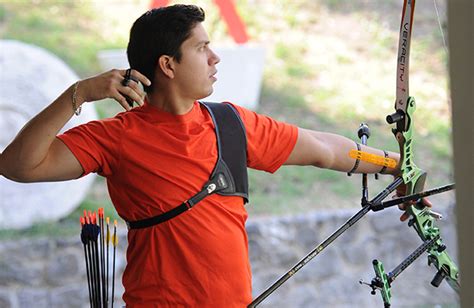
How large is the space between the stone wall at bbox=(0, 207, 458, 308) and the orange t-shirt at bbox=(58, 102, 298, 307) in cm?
319

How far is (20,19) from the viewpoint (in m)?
6.61

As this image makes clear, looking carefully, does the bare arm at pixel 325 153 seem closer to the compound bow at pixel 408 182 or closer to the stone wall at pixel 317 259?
the compound bow at pixel 408 182

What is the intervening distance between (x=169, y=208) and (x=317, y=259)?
3.52 meters

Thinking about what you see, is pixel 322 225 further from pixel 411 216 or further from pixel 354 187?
pixel 411 216

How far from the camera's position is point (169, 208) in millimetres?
2066

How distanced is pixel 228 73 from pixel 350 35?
4.70 feet

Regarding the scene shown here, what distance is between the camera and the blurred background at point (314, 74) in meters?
5.74

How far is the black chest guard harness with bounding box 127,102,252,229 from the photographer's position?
6.85 ft

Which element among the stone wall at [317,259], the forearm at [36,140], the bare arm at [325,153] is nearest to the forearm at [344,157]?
the bare arm at [325,153]

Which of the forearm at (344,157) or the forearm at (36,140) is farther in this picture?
the forearm at (344,157)

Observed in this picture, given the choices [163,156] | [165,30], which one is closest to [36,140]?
[163,156]

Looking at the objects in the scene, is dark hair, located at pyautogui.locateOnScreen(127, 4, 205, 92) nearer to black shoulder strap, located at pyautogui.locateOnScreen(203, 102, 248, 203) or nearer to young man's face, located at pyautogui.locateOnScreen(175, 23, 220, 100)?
young man's face, located at pyautogui.locateOnScreen(175, 23, 220, 100)

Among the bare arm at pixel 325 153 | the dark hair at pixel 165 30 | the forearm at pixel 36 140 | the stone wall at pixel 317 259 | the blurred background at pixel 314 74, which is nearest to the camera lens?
the forearm at pixel 36 140

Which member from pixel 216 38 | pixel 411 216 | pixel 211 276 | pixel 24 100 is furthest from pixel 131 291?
pixel 216 38
